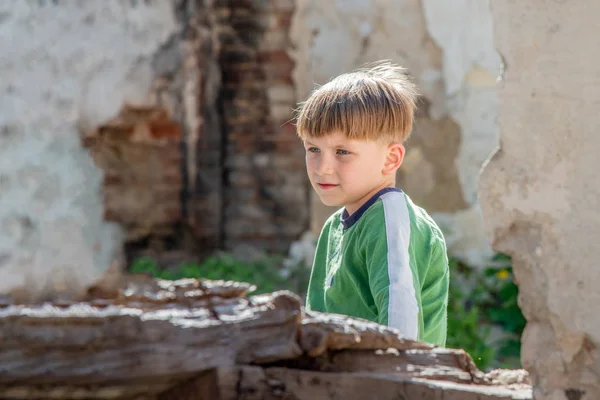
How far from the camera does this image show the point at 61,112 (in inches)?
205

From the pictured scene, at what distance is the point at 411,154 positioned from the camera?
17.0ft

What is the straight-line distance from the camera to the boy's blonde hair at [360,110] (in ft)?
7.23

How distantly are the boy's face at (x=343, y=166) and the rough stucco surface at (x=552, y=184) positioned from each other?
2.69 ft

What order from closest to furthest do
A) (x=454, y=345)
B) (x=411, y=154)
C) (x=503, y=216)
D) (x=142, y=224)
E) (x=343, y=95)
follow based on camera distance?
(x=503, y=216) → (x=343, y=95) → (x=454, y=345) → (x=411, y=154) → (x=142, y=224)

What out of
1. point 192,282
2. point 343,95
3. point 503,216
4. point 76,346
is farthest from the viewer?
point 343,95

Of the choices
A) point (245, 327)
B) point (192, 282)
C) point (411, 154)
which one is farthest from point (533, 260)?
point (411, 154)

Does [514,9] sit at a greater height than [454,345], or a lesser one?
greater

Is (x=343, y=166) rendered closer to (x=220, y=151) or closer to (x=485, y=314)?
(x=485, y=314)

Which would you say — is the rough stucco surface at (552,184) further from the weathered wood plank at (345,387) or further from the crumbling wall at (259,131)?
the crumbling wall at (259,131)

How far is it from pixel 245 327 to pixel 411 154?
389 centimetres

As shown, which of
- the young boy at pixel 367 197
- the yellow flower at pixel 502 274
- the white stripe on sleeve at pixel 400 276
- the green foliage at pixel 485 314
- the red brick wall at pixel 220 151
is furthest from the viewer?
the red brick wall at pixel 220 151

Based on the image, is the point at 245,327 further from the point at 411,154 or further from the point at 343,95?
the point at 411,154

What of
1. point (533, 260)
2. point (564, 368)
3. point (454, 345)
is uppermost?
point (533, 260)

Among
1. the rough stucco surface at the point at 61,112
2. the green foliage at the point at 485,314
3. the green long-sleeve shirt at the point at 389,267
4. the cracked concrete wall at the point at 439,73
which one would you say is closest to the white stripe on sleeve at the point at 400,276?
the green long-sleeve shirt at the point at 389,267
